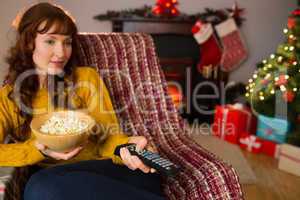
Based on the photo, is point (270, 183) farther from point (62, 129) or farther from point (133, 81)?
point (62, 129)

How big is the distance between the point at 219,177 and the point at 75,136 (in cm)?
51

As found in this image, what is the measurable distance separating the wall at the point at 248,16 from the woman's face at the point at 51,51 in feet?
7.32

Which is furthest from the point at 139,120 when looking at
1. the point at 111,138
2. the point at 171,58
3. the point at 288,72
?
the point at 171,58

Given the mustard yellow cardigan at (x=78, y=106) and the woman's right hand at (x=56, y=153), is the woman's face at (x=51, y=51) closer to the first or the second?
the mustard yellow cardigan at (x=78, y=106)

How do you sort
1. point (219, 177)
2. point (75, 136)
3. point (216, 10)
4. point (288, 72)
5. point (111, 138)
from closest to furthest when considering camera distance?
point (75, 136), point (219, 177), point (111, 138), point (288, 72), point (216, 10)

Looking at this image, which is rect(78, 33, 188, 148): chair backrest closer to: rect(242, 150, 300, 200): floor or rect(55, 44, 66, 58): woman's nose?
rect(55, 44, 66, 58): woman's nose

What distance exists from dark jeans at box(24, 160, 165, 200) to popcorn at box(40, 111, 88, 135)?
0.41ft

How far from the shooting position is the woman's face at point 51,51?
4.28ft

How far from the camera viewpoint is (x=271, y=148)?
2826 mm

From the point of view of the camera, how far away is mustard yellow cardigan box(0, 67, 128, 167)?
1179 mm

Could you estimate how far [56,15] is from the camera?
1.30 meters

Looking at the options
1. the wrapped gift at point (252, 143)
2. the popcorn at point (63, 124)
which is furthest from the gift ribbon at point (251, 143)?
the popcorn at point (63, 124)

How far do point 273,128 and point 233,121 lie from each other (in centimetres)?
35

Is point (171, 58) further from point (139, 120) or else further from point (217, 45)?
point (139, 120)
